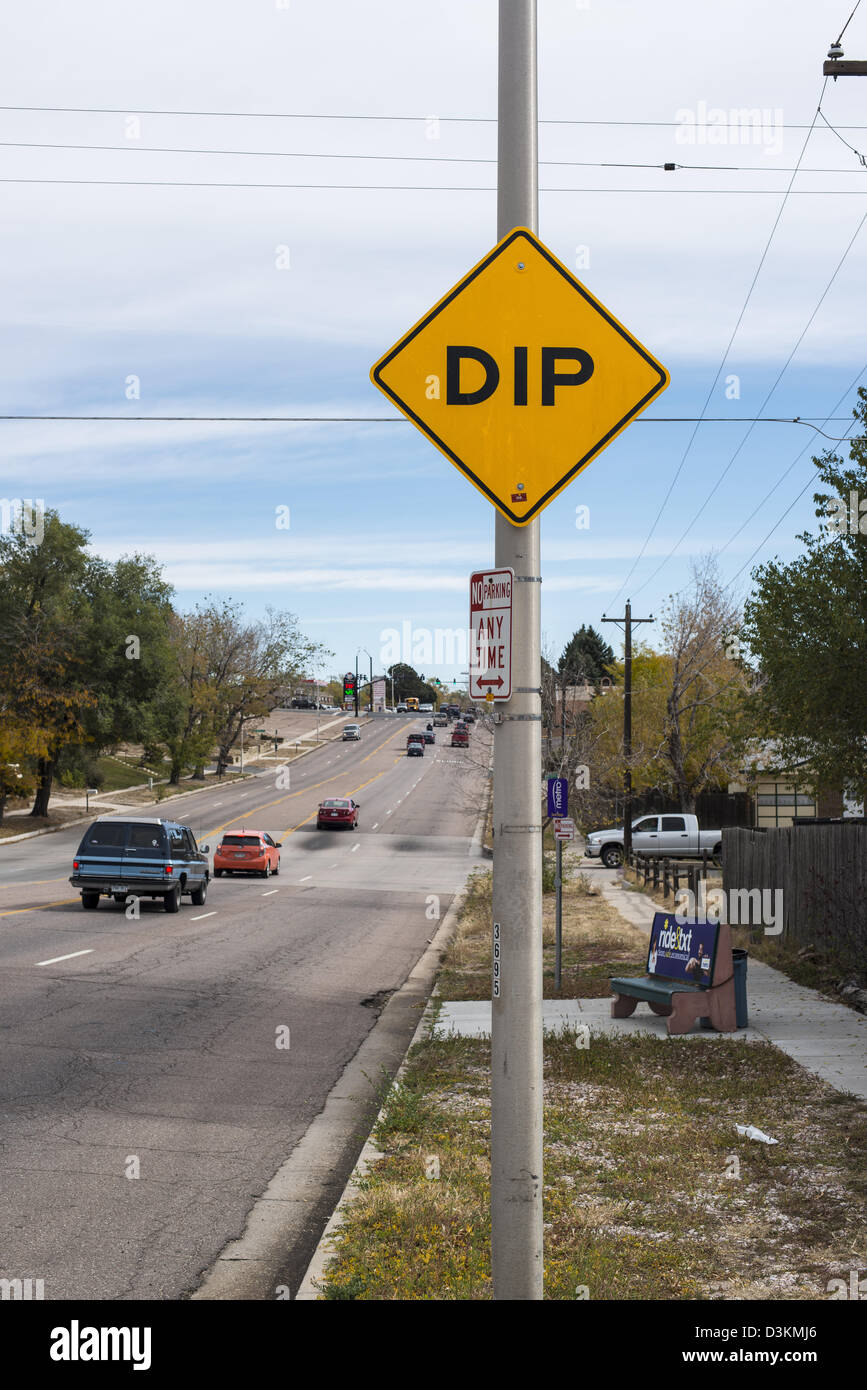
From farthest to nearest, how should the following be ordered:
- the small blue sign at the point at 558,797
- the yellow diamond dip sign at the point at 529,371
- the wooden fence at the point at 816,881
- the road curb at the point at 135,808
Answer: the road curb at the point at 135,808
the wooden fence at the point at 816,881
the small blue sign at the point at 558,797
the yellow diamond dip sign at the point at 529,371

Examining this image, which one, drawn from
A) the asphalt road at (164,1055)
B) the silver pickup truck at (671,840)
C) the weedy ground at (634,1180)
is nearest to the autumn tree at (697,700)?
the silver pickup truck at (671,840)

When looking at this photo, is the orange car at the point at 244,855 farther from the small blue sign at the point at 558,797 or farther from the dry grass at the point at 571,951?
the small blue sign at the point at 558,797

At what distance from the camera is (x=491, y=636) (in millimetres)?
3912

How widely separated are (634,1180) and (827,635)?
7.99 metres

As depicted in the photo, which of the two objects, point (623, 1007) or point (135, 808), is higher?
point (623, 1007)

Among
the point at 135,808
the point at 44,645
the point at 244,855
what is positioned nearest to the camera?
the point at 244,855

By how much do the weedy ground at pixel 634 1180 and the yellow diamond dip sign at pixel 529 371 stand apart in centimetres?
327

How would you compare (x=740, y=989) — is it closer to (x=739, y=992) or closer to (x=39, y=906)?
(x=739, y=992)

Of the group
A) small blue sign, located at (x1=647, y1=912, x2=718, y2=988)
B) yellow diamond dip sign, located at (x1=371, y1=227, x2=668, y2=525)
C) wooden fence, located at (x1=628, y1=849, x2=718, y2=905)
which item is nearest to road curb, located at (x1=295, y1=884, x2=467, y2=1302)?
small blue sign, located at (x1=647, y1=912, x2=718, y2=988)

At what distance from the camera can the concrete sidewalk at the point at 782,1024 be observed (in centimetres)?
1019

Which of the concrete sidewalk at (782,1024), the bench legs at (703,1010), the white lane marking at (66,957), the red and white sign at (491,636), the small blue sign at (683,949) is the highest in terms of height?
the red and white sign at (491,636)

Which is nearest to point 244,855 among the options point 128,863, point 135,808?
point 128,863
